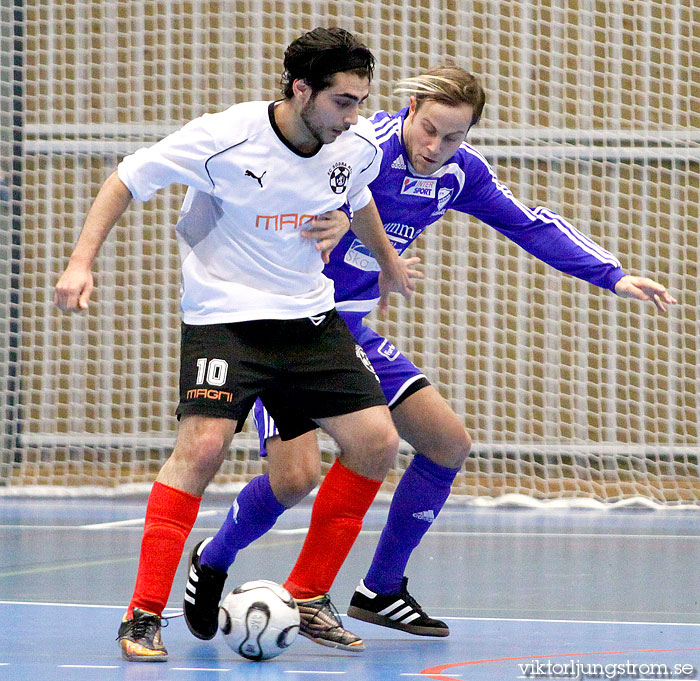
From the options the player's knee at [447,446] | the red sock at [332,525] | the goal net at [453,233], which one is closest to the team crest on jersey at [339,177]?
the red sock at [332,525]

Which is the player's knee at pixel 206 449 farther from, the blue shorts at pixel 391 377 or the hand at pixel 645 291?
the hand at pixel 645 291

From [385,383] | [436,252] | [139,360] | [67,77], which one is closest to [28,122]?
[67,77]

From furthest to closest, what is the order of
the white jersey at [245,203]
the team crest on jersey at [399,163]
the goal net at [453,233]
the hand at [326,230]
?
the goal net at [453,233] → the team crest on jersey at [399,163] → the hand at [326,230] → the white jersey at [245,203]

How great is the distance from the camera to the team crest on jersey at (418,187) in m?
3.31

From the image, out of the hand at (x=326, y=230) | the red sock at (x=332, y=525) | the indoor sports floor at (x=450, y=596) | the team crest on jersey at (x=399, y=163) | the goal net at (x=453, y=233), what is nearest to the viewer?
the indoor sports floor at (x=450, y=596)

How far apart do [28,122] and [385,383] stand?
5022 millimetres

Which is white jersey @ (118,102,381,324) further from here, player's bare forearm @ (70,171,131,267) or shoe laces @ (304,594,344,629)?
shoe laces @ (304,594,344,629)

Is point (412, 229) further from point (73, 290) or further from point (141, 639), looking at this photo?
point (141, 639)

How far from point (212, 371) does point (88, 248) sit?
1.26ft

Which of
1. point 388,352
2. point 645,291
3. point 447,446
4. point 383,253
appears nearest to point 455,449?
point 447,446

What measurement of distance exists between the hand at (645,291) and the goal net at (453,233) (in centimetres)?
363

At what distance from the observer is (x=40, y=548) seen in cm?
488

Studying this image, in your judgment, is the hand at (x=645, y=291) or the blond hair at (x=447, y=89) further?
the hand at (x=645, y=291)

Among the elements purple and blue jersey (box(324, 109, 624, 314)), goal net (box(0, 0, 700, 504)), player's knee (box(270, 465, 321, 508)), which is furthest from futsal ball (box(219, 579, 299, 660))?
goal net (box(0, 0, 700, 504))
